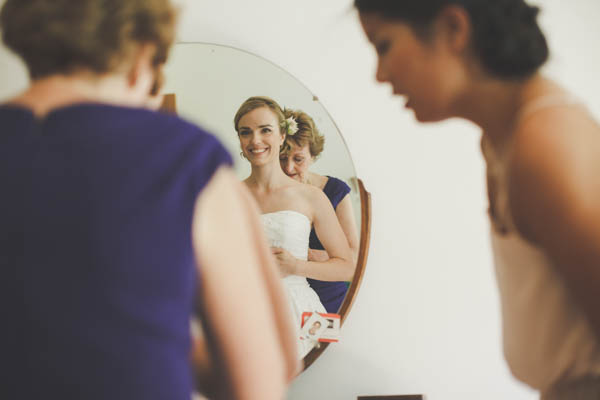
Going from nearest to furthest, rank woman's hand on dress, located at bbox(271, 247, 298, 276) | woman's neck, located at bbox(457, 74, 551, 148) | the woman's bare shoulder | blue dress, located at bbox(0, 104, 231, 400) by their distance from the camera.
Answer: blue dress, located at bbox(0, 104, 231, 400), the woman's bare shoulder, woman's neck, located at bbox(457, 74, 551, 148), woman's hand on dress, located at bbox(271, 247, 298, 276)

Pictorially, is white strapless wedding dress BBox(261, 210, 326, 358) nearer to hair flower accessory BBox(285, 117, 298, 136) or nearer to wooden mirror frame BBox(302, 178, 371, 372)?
wooden mirror frame BBox(302, 178, 371, 372)

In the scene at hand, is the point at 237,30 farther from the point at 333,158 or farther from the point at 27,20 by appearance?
the point at 27,20

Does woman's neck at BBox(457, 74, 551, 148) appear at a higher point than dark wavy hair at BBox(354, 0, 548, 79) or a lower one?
lower

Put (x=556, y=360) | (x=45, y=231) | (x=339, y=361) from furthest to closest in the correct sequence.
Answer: (x=339, y=361) → (x=556, y=360) → (x=45, y=231)

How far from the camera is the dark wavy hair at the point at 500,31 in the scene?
1.94ft

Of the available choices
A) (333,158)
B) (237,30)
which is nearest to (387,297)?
(333,158)

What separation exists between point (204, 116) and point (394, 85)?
773 millimetres

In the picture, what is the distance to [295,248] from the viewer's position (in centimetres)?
127

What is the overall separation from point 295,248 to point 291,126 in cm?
35

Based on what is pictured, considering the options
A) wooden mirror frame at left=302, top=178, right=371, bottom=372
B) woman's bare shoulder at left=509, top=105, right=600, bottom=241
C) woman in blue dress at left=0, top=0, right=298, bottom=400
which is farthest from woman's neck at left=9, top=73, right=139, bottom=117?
wooden mirror frame at left=302, top=178, right=371, bottom=372

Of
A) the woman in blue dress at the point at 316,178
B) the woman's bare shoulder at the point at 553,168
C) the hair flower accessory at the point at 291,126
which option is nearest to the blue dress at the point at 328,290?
the woman in blue dress at the point at 316,178

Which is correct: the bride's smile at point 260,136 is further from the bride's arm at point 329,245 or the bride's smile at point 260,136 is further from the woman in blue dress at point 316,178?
the bride's arm at point 329,245

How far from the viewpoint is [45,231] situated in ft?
1.10

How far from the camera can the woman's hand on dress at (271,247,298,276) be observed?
49.3 inches
